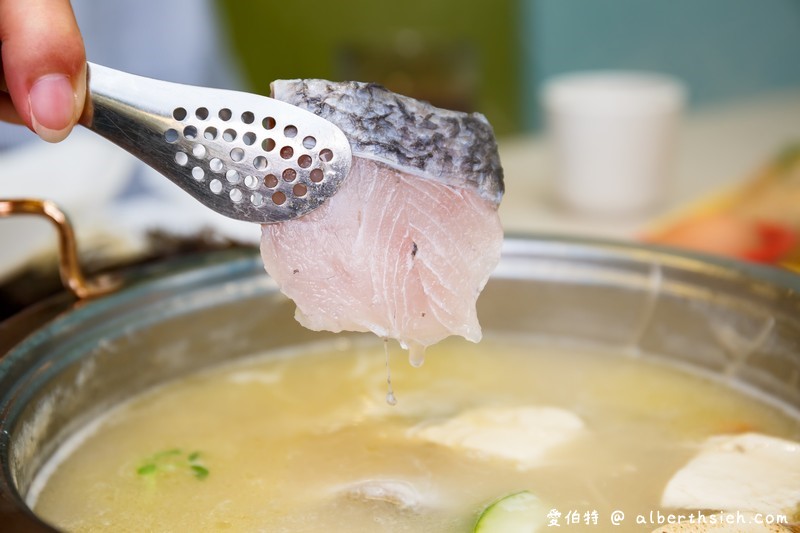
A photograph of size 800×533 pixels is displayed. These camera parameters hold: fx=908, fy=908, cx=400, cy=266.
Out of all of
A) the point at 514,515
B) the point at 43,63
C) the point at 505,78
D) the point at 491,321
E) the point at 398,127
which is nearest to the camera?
the point at 43,63

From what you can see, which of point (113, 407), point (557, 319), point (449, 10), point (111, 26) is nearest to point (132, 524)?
point (113, 407)

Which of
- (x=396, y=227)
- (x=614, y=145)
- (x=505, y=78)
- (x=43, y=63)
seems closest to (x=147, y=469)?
(x=396, y=227)

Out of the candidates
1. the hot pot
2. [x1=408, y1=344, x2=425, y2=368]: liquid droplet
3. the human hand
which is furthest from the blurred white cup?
the human hand

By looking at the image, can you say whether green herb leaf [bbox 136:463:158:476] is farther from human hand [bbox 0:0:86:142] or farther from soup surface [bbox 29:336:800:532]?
human hand [bbox 0:0:86:142]

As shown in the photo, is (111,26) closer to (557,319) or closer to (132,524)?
(557,319)

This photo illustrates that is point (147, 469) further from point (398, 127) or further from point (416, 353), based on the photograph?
point (398, 127)
